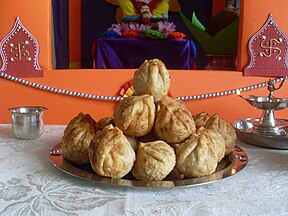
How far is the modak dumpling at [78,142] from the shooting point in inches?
29.5

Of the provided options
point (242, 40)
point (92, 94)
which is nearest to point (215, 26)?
point (242, 40)

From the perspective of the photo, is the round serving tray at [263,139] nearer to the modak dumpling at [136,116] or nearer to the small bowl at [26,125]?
the modak dumpling at [136,116]

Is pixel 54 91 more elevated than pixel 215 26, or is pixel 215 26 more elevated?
pixel 215 26

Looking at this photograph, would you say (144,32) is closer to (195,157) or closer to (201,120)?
(201,120)

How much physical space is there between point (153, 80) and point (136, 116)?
97mm

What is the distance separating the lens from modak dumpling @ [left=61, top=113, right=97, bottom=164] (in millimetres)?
750

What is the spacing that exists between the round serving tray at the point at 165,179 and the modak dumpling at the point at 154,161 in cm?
1

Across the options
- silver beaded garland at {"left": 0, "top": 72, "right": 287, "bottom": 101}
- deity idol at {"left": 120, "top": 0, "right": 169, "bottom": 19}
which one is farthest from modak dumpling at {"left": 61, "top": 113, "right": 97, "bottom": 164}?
deity idol at {"left": 120, "top": 0, "right": 169, "bottom": 19}

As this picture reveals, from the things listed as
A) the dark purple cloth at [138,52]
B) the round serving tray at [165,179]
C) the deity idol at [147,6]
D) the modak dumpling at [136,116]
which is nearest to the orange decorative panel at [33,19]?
the round serving tray at [165,179]

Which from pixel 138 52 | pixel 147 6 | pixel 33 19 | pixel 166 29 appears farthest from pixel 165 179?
pixel 147 6

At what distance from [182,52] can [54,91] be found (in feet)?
5.47

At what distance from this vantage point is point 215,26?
1.98 metres

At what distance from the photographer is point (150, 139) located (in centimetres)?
74

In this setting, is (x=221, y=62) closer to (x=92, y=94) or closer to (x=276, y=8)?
(x=276, y=8)
